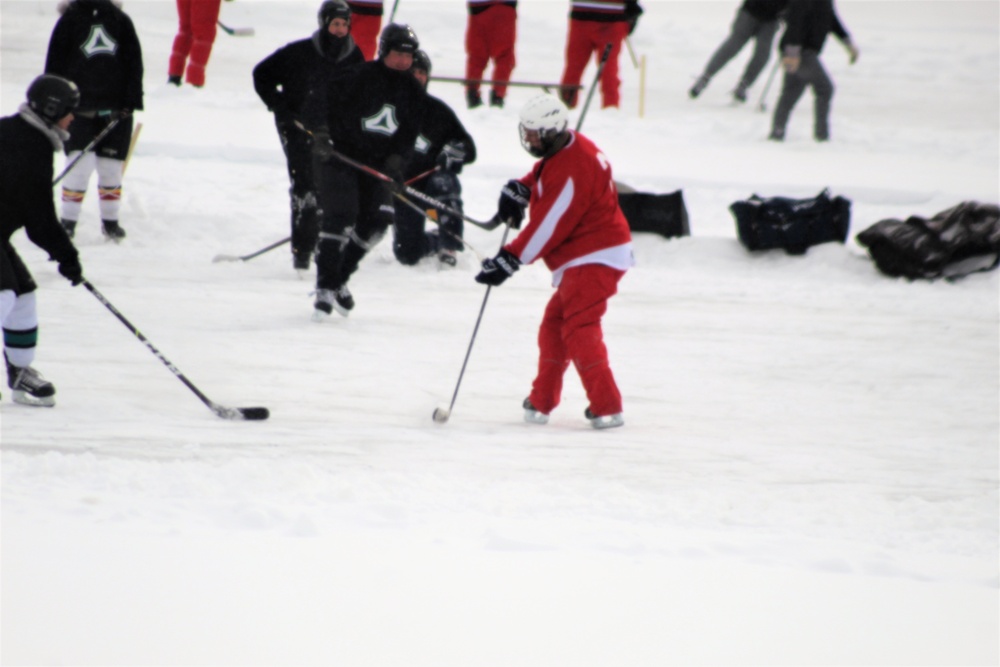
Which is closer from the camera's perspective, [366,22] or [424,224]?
[424,224]

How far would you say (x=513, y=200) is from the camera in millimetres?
5227

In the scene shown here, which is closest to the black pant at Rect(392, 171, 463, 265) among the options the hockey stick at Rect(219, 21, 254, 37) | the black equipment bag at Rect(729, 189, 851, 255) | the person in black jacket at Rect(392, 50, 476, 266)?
the person in black jacket at Rect(392, 50, 476, 266)

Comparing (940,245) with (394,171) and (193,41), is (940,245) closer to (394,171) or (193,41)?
(394,171)

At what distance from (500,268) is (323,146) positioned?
5.63 ft

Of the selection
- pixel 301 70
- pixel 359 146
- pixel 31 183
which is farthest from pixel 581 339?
pixel 301 70

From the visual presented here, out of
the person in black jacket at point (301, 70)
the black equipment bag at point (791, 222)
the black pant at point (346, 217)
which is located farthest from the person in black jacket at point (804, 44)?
the black pant at point (346, 217)

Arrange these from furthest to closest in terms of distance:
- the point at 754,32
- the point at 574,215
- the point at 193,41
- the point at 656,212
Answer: the point at 754,32 → the point at 193,41 → the point at 656,212 → the point at 574,215

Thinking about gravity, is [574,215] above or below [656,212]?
above

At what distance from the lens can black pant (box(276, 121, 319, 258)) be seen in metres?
7.34

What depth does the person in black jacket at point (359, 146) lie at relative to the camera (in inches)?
255

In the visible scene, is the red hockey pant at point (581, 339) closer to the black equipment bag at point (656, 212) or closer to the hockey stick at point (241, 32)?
the black equipment bag at point (656, 212)

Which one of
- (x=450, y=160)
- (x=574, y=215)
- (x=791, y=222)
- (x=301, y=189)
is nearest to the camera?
(x=574, y=215)

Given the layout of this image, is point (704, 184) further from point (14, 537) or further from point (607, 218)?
point (14, 537)

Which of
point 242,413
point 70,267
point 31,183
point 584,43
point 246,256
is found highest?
point 31,183
